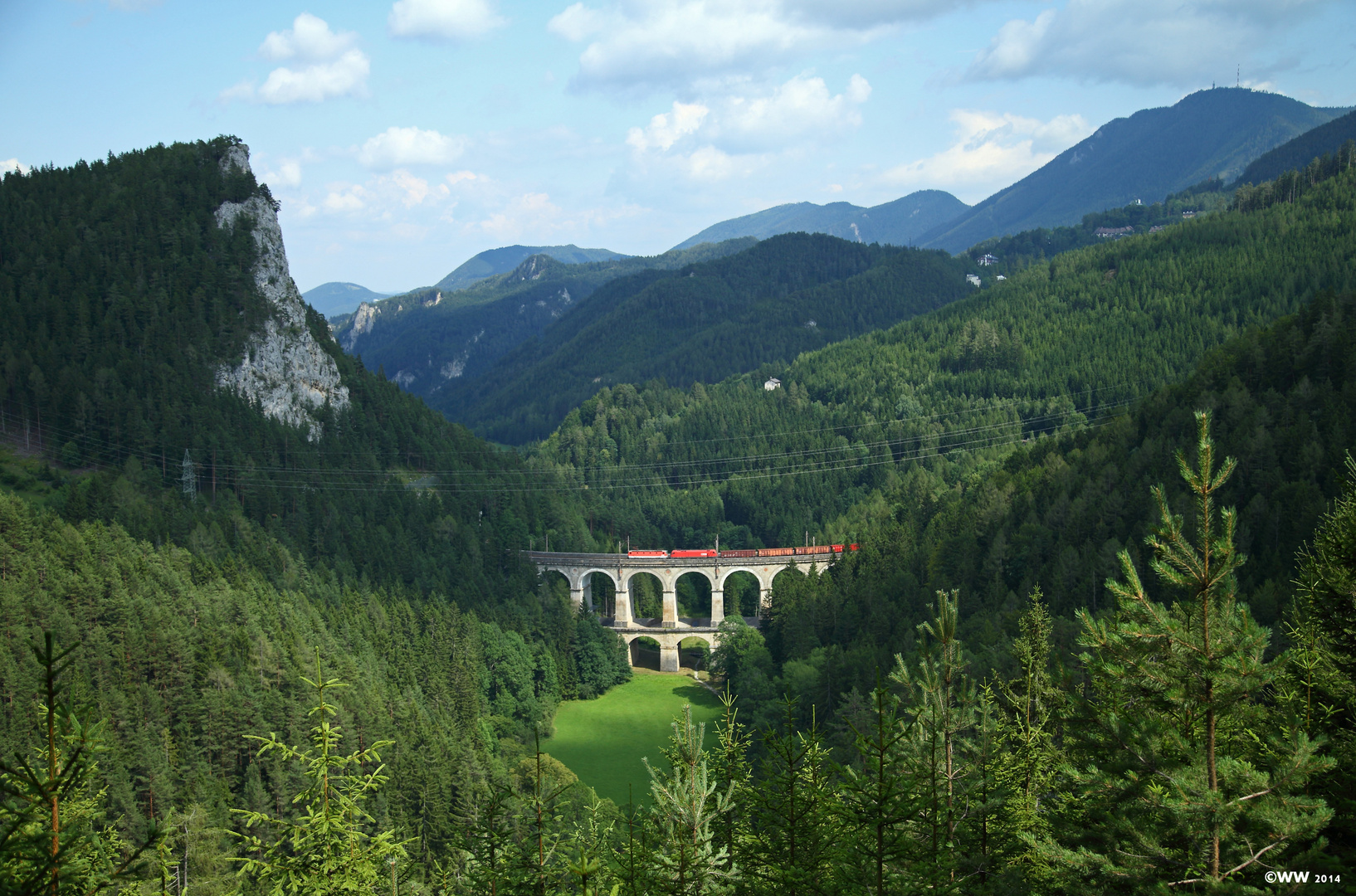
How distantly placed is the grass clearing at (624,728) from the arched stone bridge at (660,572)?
8731mm

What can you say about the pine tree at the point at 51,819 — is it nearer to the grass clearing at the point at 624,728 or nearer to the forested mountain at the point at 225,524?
the forested mountain at the point at 225,524

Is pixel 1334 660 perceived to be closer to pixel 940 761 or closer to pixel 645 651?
pixel 940 761

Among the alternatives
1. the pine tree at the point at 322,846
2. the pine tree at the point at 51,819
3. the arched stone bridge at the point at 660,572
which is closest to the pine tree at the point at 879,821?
the pine tree at the point at 322,846

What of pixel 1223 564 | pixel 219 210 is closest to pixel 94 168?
pixel 219 210

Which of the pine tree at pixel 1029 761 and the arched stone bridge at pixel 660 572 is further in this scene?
the arched stone bridge at pixel 660 572

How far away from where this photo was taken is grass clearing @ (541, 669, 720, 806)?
85.1 meters

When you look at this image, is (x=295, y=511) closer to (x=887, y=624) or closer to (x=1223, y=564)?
(x=887, y=624)

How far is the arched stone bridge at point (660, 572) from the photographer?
129m

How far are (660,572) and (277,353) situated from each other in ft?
194

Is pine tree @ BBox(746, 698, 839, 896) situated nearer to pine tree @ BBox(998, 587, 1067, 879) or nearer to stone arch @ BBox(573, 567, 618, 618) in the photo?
pine tree @ BBox(998, 587, 1067, 879)

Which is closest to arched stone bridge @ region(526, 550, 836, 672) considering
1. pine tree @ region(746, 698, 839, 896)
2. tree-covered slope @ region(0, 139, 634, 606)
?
tree-covered slope @ region(0, 139, 634, 606)

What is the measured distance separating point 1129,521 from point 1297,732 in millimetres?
70998

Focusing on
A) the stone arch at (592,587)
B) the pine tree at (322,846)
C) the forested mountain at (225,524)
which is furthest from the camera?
the stone arch at (592,587)

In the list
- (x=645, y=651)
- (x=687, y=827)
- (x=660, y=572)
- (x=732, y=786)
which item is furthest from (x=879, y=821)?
(x=645, y=651)
